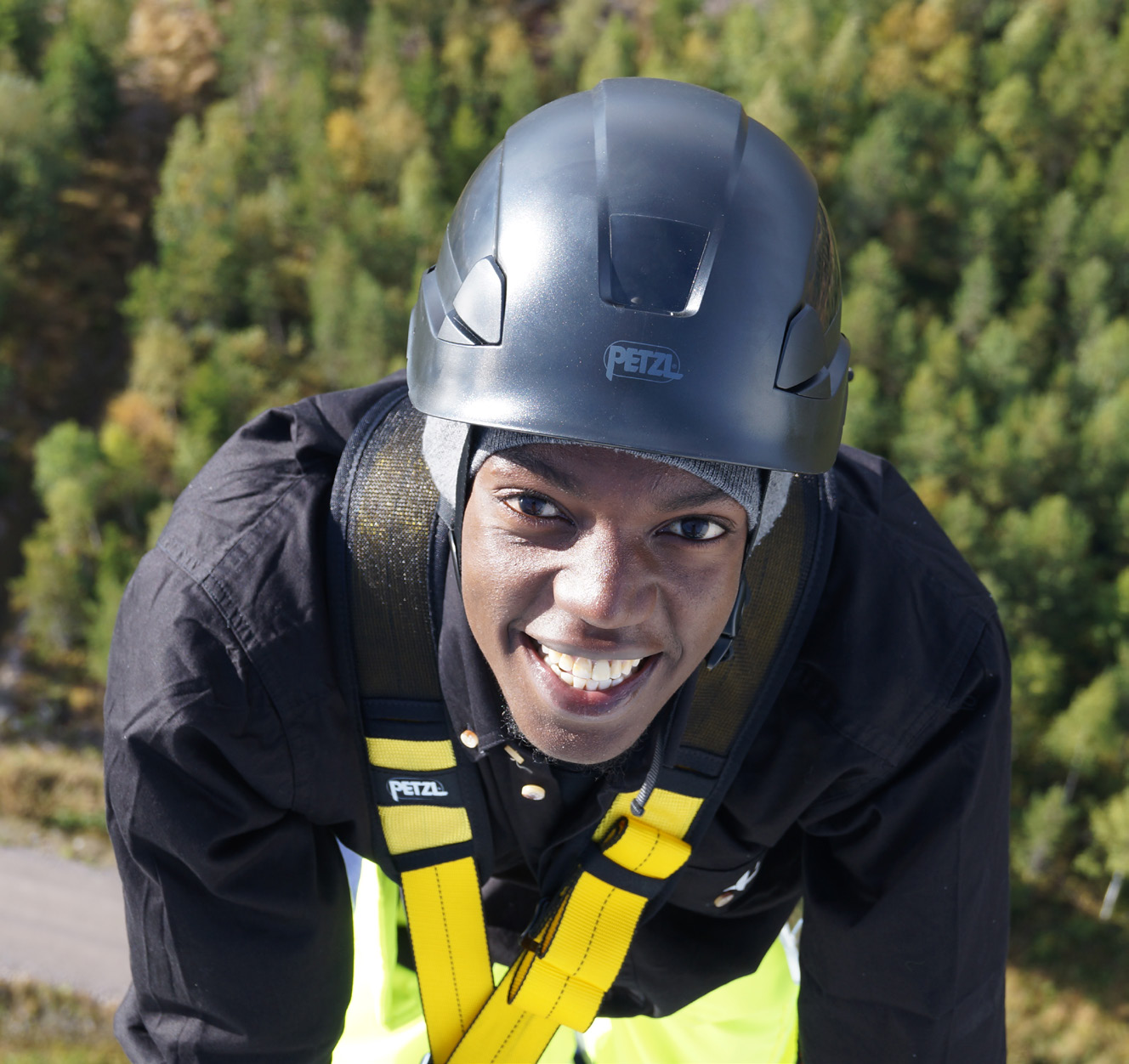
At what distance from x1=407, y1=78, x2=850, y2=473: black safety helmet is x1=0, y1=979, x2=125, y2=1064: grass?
14.6 m

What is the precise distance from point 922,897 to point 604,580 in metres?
1.35

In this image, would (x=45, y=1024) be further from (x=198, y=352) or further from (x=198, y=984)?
(x=198, y=352)

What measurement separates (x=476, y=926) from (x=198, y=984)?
796 mm

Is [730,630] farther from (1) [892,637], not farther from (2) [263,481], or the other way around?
(2) [263,481]

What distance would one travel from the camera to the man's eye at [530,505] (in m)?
2.28

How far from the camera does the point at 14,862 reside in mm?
21297

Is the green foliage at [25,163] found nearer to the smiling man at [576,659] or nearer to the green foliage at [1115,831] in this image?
the green foliage at [1115,831]

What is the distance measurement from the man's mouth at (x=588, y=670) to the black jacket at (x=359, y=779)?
32cm

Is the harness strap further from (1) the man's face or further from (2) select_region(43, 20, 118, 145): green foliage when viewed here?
(2) select_region(43, 20, 118, 145): green foliage

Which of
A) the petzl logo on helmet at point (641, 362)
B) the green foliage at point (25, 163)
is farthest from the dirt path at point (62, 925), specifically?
the green foliage at point (25, 163)

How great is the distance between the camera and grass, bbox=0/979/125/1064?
1476 centimetres

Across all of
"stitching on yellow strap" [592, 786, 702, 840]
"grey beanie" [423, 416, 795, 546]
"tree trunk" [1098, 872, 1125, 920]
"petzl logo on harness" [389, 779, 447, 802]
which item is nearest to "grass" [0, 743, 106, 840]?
"petzl logo on harness" [389, 779, 447, 802]

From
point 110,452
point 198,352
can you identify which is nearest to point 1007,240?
point 198,352

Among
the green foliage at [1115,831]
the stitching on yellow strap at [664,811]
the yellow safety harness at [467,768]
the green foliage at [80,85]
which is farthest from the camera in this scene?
the green foliage at [80,85]
